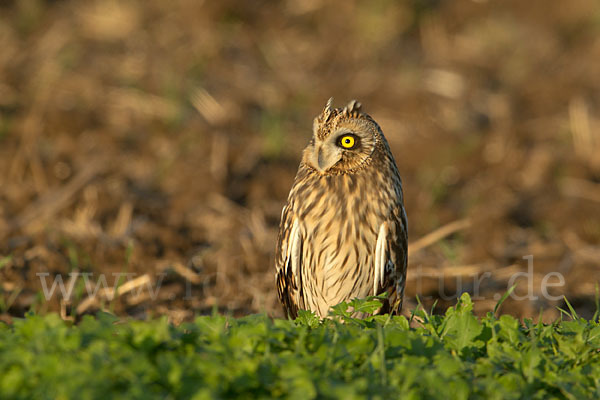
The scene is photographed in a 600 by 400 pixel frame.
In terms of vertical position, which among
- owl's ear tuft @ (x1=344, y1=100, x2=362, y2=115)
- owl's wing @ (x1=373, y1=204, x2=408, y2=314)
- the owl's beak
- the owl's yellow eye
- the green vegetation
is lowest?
the green vegetation

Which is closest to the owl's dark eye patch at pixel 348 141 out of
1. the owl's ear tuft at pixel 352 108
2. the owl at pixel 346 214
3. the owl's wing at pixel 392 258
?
the owl at pixel 346 214

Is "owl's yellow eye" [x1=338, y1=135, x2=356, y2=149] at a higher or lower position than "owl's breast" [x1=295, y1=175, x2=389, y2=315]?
higher

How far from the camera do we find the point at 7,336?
2.91 m

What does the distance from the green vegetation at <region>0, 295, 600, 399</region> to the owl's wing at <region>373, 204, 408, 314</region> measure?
3.15 ft

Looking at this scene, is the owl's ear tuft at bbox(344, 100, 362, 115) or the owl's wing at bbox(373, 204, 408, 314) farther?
the owl's wing at bbox(373, 204, 408, 314)

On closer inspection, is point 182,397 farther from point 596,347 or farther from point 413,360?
point 596,347

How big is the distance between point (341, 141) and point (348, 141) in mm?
44

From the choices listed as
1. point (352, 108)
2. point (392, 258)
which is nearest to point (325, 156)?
point (352, 108)

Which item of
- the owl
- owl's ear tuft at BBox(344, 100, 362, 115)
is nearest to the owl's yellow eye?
the owl

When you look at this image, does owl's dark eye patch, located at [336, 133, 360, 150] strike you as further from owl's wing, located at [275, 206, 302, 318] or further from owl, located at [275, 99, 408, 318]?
owl's wing, located at [275, 206, 302, 318]

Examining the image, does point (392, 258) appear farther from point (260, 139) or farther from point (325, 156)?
point (260, 139)

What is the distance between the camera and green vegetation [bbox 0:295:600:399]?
8.59 feet

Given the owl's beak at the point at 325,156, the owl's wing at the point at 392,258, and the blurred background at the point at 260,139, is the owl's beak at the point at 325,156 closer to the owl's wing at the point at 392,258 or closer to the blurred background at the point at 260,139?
the owl's wing at the point at 392,258

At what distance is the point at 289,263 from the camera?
182 inches
